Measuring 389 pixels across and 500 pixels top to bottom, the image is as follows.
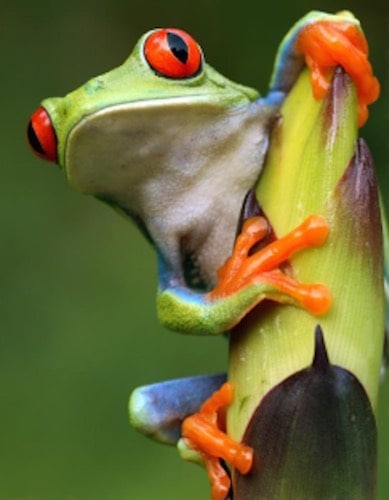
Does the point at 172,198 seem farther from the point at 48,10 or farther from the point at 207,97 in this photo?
the point at 48,10

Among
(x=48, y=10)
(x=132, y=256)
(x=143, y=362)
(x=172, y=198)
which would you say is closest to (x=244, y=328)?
(x=172, y=198)

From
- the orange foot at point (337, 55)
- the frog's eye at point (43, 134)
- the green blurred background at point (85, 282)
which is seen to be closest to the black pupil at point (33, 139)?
the frog's eye at point (43, 134)

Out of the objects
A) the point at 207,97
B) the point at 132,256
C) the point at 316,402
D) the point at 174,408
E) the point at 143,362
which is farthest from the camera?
the point at 132,256

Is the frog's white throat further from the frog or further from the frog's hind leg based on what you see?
the frog's hind leg

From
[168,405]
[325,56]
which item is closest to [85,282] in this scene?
[168,405]

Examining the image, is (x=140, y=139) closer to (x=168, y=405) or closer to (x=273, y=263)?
(x=273, y=263)

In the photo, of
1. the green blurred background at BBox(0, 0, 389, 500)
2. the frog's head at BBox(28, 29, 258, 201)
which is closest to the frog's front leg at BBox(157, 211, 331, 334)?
the frog's head at BBox(28, 29, 258, 201)

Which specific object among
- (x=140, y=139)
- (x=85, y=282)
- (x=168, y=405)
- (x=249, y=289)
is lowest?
(x=85, y=282)
